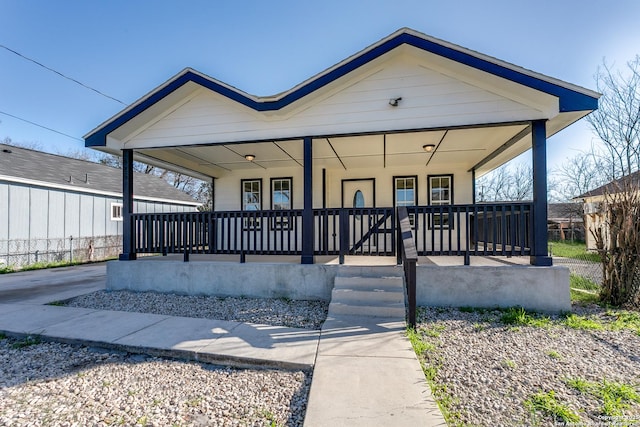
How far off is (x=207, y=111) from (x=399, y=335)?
5206mm

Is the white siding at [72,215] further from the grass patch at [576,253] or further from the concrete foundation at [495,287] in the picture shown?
the grass patch at [576,253]

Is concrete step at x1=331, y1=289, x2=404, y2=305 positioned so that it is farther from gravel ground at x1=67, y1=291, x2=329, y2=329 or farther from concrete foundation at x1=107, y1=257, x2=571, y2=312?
concrete foundation at x1=107, y1=257, x2=571, y2=312

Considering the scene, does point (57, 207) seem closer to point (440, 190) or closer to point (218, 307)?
point (218, 307)

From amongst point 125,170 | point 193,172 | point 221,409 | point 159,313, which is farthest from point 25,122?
point 221,409

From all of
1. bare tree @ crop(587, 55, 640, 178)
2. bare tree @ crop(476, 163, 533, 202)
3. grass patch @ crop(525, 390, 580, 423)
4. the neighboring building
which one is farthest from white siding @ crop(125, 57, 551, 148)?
bare tree @ crop(476, 163, 533, 202)

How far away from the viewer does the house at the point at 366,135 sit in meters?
4.76

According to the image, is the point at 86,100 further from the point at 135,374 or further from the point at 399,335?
the point at 399,335

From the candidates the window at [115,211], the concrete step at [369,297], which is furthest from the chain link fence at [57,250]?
the concrete step at [369,297]

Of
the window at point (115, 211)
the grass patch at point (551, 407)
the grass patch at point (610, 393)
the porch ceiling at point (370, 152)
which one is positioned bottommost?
the grass patch at point (610, 393)

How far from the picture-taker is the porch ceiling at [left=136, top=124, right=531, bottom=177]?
5.86m

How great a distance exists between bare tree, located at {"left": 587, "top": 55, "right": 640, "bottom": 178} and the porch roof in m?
12.5

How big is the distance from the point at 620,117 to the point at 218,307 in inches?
773

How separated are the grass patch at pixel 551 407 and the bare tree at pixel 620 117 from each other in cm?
1631

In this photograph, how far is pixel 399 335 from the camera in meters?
3.60
